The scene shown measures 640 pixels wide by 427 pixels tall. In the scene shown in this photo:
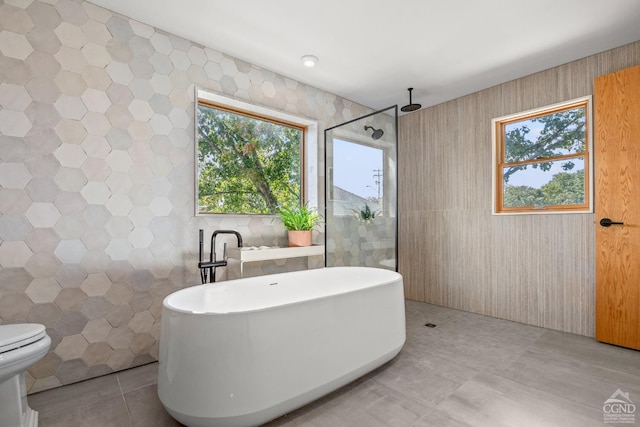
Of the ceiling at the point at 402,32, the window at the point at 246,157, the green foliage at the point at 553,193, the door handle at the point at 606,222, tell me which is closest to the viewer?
the ceiling at the point at 402,32

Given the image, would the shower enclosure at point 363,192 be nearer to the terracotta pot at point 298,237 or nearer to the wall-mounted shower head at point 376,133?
the wall-mounted shower head at point 376,133

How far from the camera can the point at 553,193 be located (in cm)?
307

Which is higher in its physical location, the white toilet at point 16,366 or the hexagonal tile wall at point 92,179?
the hexagonal tile wall at point 92,179

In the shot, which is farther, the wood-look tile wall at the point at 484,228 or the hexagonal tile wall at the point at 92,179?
the wood-look tile wall at the point at 484,228

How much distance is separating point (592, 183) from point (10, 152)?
4373 millimetres

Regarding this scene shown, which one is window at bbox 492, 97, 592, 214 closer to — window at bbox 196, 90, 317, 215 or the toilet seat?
window at bbox 196, 90, 317, 215

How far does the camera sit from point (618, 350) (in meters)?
2.50

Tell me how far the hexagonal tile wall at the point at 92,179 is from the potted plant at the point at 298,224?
74 cm

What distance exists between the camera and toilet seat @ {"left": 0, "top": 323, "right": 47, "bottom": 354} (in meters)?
1.46

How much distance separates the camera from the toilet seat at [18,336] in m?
1.46

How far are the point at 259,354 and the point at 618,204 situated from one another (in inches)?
118

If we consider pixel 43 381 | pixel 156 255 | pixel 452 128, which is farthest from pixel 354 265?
pixel 43 381

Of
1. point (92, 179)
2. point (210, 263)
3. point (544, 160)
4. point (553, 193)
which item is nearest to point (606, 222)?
point (553, 193)

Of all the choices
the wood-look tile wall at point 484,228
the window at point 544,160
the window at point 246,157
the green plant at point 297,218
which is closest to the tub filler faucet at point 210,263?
the window at point 246,157
